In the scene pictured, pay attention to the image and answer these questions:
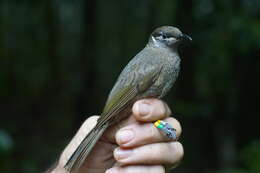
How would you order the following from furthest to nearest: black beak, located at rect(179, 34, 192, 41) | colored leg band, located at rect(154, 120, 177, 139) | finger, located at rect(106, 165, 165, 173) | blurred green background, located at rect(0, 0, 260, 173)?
1. blurred green background, located at rect(0, 0, 260, 173)
2. black beak, located at rect(179, 34, 192, 41)
3. colored leg band, located at rect(154, 120, 177, 139)
4. finger, located at rect(106, 165, 165, 173)

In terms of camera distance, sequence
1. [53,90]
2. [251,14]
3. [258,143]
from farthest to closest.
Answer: [53,90] < [258,143] < [251,14]

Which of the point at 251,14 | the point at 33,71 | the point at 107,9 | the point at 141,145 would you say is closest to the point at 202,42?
the point at 251,14

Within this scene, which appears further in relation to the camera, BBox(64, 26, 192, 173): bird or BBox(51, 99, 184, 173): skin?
BBox(64, 26, 192, 173): bird

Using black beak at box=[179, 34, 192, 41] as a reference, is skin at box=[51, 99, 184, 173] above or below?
below

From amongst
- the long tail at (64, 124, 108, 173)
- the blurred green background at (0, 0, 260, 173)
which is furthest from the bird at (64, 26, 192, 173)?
the blurred green background at (0, 0, 260, 173)

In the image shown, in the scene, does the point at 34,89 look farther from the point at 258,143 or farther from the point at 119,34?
the point at 258,143

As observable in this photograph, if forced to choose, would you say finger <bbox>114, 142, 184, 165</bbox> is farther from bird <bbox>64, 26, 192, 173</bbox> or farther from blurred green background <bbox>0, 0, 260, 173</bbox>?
blurred green background <bbox>0, 0, 260, 173</bbox>
